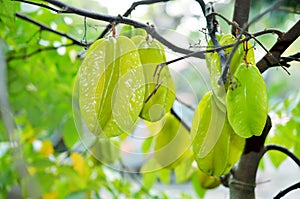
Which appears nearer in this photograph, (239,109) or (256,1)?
(239,109)

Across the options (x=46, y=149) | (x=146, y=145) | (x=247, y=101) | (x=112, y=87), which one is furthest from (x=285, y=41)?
(x=46, y=149)

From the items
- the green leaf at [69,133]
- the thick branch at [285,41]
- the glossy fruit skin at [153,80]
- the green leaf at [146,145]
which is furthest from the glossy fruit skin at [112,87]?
the green leaf at [69,133]

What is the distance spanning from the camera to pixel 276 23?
93 cm

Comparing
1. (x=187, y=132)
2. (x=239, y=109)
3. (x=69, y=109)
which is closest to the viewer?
(x=239, y=109)

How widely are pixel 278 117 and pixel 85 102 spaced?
0.60m

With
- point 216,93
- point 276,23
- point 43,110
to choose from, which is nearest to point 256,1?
point 276,23

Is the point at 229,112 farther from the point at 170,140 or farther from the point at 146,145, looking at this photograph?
the point at 146,145

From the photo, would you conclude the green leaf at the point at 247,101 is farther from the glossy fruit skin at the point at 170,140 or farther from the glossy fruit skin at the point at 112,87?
the glossy fruit skin at the point at 170,140

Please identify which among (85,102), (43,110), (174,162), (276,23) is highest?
(276,23)

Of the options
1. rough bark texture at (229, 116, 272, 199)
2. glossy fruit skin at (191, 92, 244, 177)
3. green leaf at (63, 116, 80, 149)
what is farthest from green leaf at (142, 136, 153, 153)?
glossy fruit skin at (191, 92, 244, 177)

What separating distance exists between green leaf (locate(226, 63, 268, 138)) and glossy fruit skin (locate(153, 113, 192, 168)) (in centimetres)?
25

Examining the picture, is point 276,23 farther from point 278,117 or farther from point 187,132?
point 187,132

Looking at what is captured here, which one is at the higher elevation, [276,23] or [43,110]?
[276,23]

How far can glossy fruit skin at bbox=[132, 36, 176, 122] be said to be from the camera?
0.50 m
